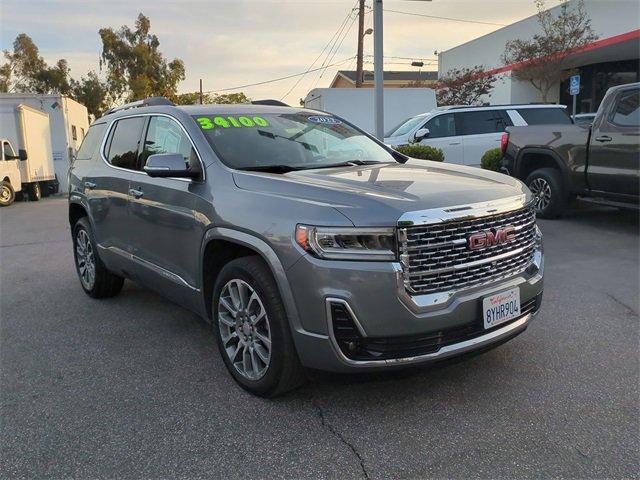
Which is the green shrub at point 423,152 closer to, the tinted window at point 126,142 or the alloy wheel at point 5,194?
the tinted window at point 126,142

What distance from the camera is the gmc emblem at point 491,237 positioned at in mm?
3098

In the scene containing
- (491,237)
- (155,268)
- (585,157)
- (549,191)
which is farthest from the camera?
(549,191)

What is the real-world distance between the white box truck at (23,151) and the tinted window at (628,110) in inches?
623

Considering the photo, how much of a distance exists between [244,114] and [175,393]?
2124mm

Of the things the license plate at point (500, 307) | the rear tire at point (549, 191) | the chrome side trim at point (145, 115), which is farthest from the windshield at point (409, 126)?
the license plate at point (500, 307)

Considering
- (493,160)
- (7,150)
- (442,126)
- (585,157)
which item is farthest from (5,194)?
(585,157)

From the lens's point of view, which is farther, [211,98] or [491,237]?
[211,98]

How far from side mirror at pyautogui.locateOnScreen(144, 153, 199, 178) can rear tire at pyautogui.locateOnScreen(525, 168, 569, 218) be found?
20.6ft

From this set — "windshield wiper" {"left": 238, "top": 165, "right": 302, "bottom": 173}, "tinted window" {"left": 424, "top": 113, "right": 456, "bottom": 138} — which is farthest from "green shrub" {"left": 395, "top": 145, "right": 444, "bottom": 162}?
"windshield wiper" {"left": 238, "top": 165, "right": 302, "bottom": 173}

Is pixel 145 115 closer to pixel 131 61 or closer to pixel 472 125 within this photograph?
pixel 472 125

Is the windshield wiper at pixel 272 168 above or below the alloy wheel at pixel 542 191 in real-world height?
above

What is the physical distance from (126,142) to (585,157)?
20.6 feet

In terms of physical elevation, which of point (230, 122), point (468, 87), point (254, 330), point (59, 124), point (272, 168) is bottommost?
point (254, 330)

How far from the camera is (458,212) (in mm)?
3021
